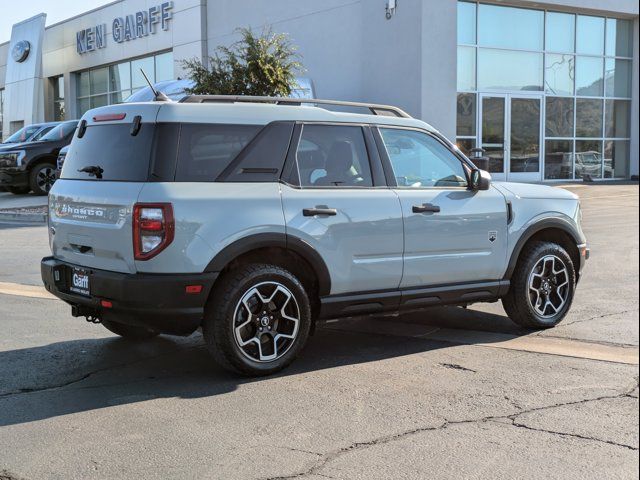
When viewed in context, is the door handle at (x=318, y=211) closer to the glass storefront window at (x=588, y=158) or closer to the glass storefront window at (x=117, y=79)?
the glass storefront window at (x=588, y=158)

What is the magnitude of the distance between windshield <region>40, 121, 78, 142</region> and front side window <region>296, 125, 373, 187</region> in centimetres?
1603

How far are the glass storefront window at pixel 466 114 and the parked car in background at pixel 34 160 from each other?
11.1 meters

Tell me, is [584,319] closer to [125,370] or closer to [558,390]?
[558,390]

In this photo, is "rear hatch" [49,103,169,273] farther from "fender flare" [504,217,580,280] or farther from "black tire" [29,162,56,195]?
"black tire" [29,162,56,195]

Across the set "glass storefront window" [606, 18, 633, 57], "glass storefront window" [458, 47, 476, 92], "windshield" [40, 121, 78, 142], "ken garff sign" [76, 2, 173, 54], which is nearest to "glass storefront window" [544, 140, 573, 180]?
"glass storefront window" [606, 18, 633, 57]

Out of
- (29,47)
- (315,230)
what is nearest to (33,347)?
(315,230)

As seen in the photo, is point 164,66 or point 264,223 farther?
point 164,66

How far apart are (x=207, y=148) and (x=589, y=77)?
23.1m

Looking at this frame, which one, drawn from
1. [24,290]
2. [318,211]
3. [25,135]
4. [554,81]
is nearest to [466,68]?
[554,81]

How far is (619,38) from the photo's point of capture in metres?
25.8

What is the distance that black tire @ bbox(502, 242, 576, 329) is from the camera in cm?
634

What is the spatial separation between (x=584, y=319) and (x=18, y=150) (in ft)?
55.0

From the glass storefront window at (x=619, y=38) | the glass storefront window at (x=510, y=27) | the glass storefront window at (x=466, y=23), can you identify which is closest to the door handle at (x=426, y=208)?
the glass storefront window at (x=466, y=23)

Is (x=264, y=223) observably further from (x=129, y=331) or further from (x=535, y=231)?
(x=535, y=231)
